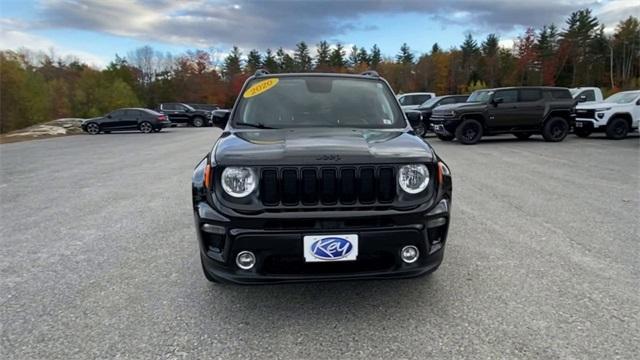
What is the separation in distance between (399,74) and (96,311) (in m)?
80.4

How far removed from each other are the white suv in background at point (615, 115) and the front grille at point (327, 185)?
15.4m

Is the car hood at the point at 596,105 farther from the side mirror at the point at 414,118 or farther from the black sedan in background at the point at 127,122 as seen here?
the black sedan in background at the point at 127,122

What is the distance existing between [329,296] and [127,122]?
24547mm

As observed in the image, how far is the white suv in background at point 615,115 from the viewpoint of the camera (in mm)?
14266

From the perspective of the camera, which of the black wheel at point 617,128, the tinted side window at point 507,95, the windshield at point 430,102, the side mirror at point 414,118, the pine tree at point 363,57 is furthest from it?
the pine tree at point 363,57

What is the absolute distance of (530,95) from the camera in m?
14.0

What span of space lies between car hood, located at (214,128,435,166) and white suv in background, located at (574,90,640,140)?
1468cm

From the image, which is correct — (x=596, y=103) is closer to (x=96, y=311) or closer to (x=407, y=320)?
(x=407, y=320)

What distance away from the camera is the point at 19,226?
16.9 ft

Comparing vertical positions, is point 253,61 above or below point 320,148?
above

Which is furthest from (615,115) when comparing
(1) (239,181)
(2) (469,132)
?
(1) (239,181)

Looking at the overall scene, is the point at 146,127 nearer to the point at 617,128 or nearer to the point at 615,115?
the point at 615,115

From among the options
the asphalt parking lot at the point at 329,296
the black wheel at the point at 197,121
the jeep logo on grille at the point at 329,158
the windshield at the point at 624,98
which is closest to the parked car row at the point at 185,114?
the black wheel at the point at 197,121

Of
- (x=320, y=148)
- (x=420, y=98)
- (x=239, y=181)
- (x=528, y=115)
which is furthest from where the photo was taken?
(x=420, y=98)
